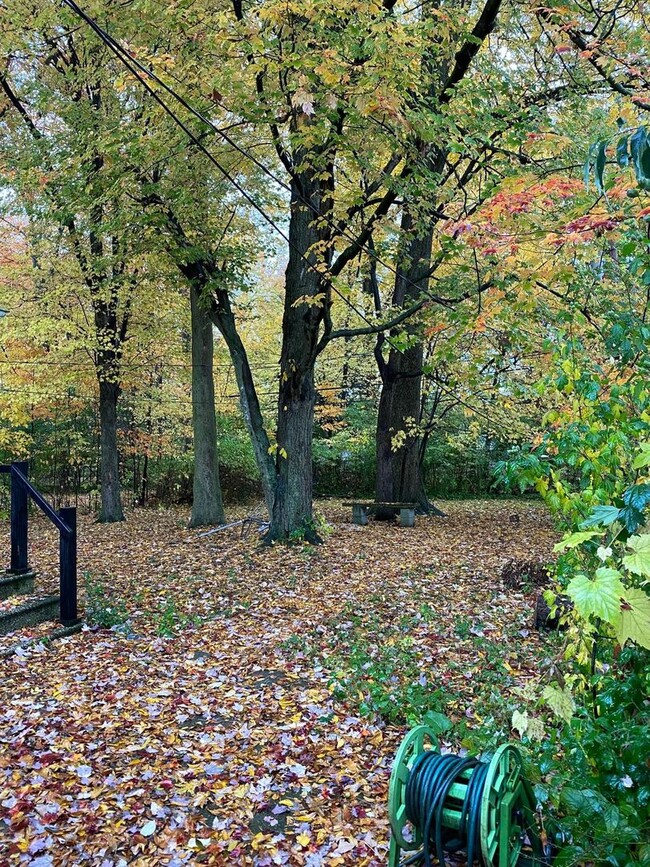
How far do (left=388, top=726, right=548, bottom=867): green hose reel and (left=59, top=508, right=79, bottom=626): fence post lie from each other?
3733 mm

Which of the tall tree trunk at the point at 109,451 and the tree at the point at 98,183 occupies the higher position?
the tree at the point at 98,183

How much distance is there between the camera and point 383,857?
2.44m

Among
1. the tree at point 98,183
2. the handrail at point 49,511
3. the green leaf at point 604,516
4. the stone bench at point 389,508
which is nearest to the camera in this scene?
the green leaf at point 604,516

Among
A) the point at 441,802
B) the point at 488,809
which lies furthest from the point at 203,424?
the point at 488,809

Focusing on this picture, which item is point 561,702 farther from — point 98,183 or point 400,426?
point 400,426

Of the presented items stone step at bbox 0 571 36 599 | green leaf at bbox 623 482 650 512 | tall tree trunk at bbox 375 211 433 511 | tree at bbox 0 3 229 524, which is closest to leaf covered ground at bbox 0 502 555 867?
stone step at bbox 0 571 36 599

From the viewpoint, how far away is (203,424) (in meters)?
11.1

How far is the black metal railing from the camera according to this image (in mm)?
5070

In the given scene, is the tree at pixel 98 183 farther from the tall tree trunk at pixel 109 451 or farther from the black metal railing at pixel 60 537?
the black metal railing at pixel 60 537

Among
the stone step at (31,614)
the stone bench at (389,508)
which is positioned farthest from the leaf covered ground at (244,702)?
the stone bench at (389,508)

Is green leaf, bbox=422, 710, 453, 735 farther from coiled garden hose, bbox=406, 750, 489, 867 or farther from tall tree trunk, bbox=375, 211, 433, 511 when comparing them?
tall tree trunk, bbox=375, 211, 433, 511

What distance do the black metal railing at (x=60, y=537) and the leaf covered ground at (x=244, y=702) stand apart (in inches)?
12.9

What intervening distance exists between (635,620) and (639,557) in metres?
0.15

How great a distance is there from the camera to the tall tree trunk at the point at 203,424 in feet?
36.2
